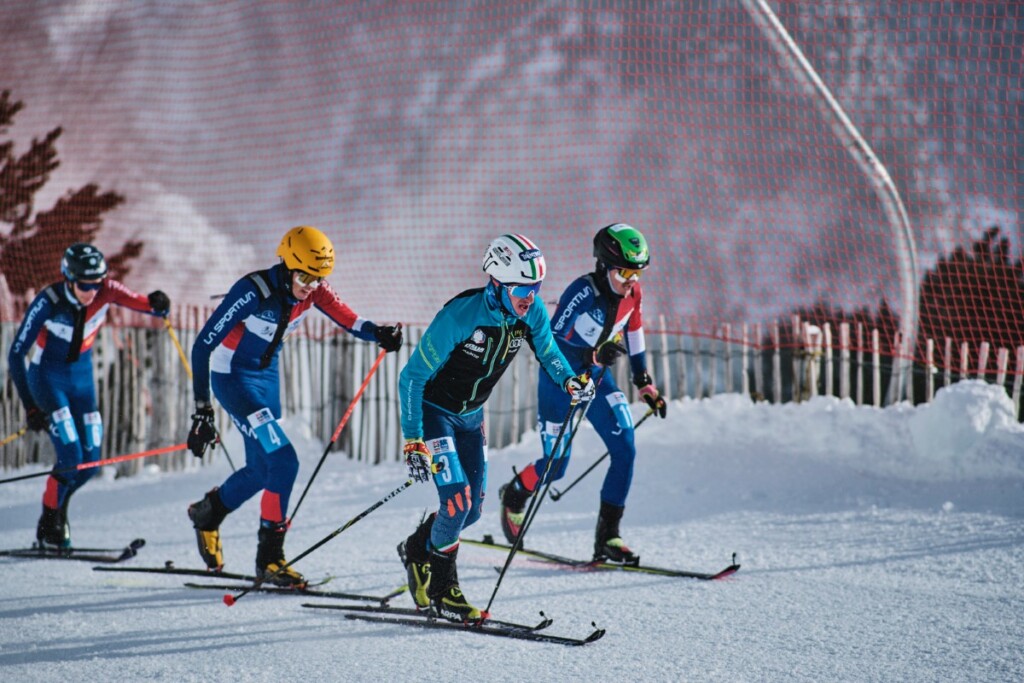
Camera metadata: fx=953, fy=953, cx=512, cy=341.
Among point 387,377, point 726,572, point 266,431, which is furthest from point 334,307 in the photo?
point 387,377

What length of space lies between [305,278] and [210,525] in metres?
1.69

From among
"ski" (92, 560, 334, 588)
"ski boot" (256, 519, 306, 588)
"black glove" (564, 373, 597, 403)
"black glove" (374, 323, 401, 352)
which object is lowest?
"ski" (92, 560, 334, 588)

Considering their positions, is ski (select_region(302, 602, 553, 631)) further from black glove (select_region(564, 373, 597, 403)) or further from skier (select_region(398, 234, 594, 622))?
black glove (select_region(564, 373, 597, 403))

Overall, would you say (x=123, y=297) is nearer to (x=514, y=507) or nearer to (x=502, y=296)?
(x=514, y=507)

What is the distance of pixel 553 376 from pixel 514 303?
602mm

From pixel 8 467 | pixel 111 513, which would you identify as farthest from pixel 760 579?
pixel 8 467

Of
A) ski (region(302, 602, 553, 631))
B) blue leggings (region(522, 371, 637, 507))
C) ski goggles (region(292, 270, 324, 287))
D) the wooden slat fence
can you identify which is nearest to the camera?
ski (region(302, 602, 553, 631))

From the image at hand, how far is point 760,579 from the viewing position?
5816 millimetres

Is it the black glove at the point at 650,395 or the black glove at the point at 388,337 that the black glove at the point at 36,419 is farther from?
the black glove at the point at 650,395

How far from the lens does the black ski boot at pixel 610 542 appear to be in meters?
6.07

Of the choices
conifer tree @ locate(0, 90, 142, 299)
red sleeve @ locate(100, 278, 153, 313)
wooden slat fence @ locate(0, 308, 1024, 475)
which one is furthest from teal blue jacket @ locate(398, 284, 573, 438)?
conifer tree @ locate(0, 90, 142, 299)

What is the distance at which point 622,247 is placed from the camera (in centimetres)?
584

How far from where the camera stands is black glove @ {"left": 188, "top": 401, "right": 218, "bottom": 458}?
5574mm

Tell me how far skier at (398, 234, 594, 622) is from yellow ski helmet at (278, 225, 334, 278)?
4.21ft
